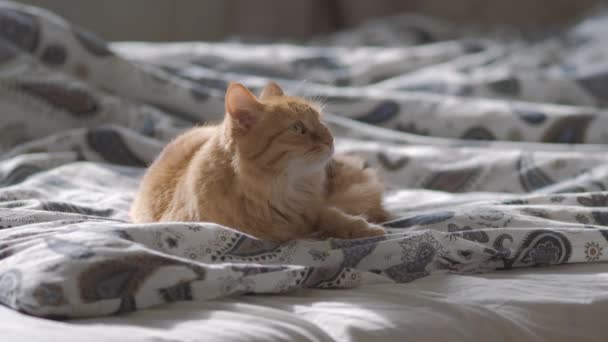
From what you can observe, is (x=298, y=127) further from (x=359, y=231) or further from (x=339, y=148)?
(x=339, y=148)

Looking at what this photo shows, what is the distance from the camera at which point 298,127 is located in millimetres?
1146

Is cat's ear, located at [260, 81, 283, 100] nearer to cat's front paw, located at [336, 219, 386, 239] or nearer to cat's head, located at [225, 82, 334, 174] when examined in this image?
cat's head, located at [225, 82, 334, 174]


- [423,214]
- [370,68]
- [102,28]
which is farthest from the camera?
[102,28]

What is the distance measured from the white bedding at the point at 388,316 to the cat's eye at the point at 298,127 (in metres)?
0.28

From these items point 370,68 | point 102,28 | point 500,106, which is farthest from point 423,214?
point 102,28

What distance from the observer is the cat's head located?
112cm

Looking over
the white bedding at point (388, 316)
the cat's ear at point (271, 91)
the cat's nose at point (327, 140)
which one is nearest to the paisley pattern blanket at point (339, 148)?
the white bedding at point (388, 316)

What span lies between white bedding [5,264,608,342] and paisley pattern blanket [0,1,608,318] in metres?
0.03

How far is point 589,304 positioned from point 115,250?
1.98 feet

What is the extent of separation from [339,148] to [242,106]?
2.28 ft

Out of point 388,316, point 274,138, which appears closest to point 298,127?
point 274,138

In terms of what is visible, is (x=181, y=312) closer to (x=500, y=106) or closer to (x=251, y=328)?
(x=251, y=328)

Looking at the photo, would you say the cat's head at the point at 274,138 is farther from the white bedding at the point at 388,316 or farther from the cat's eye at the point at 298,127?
the white bedding at the point at 388,316

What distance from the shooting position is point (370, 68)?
7.86 ft
